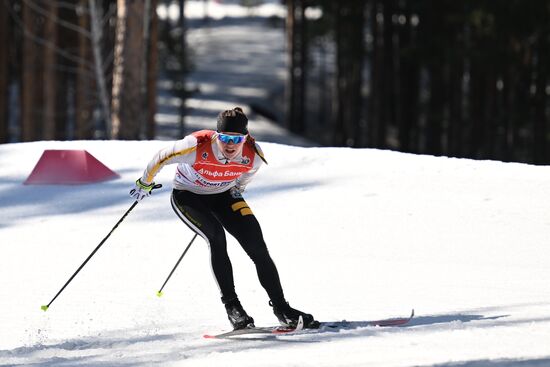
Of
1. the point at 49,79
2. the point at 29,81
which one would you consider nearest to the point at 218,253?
the point at 49,79

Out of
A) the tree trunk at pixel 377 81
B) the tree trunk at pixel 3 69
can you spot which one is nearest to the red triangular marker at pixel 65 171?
the tree trunk at pixel 3 69

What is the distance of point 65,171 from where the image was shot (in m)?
12.8

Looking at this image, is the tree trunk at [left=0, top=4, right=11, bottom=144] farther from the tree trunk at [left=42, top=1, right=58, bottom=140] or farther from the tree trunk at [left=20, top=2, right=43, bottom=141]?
the tree trunk at [left=42, top=1, right=58, bottom=140]

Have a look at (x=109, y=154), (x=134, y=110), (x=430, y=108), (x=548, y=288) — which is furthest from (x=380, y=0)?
(x=548, y=288)

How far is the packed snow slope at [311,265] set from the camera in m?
6.28

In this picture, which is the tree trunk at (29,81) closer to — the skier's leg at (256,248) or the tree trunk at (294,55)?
the tree trunk at (294,55)

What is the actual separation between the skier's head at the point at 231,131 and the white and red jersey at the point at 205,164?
0.28 feet

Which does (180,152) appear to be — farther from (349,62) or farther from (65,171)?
(349,62)

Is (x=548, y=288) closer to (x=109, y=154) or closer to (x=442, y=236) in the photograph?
(x=442, y=236)

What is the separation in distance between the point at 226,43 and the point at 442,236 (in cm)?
5621

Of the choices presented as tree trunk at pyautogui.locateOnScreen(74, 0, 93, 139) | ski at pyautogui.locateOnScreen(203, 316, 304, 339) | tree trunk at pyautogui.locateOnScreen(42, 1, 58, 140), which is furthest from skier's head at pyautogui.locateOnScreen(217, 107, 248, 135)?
tree trunk at pyautogui.locateOnScreen(42, 1, 58, 140)

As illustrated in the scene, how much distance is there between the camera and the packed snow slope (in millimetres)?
6277

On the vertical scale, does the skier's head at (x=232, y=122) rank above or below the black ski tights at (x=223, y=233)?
above

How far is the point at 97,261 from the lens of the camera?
9656 millimetres
